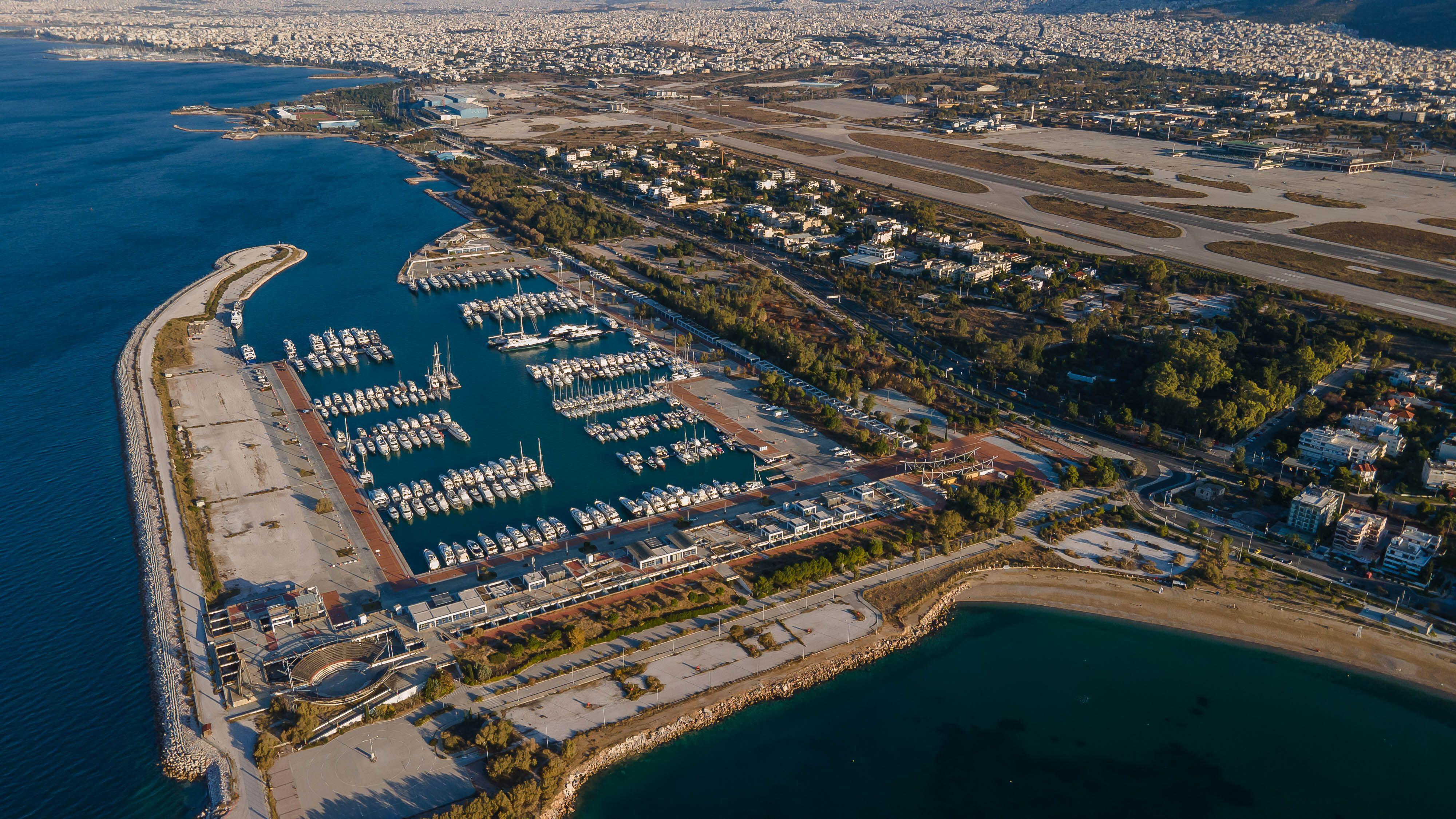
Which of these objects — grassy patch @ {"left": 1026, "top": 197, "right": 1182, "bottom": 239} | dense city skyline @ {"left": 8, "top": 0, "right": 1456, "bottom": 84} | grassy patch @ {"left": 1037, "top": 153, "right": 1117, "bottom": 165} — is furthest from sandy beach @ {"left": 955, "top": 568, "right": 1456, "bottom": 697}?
dense city skyline @ {"left": 8, "top": 0, "right": 1456, "bottom": 84}

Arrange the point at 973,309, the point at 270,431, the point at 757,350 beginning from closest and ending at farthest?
the point at 270,431, the point at 757,350, the point at 973,309

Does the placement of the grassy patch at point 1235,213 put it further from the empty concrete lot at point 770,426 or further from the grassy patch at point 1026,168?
the empty concrete lot at point 770,426

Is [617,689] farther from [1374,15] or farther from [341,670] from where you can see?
[1374,15]

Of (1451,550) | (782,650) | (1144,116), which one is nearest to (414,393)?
(782,650)

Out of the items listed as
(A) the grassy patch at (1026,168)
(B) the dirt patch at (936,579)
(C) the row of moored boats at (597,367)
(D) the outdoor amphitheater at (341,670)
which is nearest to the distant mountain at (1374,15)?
(A) the grassy patch at (1026,168)

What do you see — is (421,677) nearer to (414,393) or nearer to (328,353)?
(414,393)

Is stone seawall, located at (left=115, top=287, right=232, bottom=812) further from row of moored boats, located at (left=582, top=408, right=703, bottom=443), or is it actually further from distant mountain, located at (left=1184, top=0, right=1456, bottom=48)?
distant mountain, located at (left=1184, top=0, right=1456, bottom=48)
